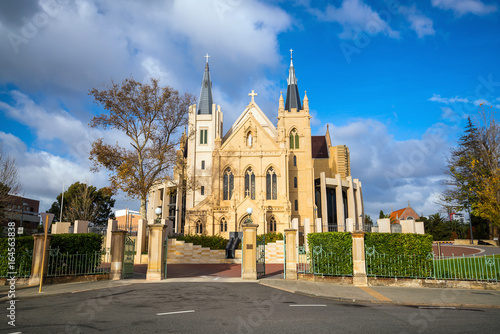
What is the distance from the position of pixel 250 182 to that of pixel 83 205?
74.5 ft

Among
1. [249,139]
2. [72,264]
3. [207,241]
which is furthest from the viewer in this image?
[249,139]

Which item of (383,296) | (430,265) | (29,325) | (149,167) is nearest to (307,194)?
(149,167)

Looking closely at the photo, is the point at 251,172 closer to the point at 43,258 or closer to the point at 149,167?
the point at 149,167

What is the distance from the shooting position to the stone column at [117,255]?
1567 cm

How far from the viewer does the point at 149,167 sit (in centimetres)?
2712

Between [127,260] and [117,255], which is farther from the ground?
[117,255]

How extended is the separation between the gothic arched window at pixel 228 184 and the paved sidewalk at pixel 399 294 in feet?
91.1

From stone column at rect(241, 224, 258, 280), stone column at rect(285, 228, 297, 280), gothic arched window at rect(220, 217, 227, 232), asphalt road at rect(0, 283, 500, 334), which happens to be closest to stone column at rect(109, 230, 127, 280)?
asphalt road at rect(0, 283, 500, 334)

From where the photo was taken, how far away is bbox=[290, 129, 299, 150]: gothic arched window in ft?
154

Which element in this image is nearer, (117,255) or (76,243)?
(76,243)

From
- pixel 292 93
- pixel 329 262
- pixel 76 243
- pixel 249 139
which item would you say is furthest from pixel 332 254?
pixel 292 93

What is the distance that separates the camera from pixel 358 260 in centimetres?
1432

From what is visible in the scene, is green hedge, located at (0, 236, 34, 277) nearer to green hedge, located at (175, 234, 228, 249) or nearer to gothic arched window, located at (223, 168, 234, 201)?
green hedge, located at (175, 234, 228, 249)

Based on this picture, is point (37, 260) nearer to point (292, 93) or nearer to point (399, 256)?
point (399, 256)
